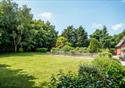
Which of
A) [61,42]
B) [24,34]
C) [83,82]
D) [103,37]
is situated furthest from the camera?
[103,37]

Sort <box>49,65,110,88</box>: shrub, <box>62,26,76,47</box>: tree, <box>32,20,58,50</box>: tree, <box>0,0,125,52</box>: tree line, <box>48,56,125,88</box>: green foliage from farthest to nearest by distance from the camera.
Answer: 1. <box>62,26,76,47</box>: tree
2. <box>32,20,58,50</box>: tree
3. <box>0,0,125,52</box>: tree line
4. <box>48,56,125,88</box>: green foliage
5. <box>49,65,110,88</box>: shrub

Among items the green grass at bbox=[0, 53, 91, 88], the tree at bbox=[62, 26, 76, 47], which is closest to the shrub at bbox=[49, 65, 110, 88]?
the green grass at bbox=[0, 53, 91, 88]

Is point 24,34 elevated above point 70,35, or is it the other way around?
point 24,34

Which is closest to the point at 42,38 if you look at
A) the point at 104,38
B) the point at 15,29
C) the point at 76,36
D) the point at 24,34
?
the point at 24,34

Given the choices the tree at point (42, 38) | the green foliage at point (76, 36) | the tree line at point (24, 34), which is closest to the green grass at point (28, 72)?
the tree line at point (24, 34)

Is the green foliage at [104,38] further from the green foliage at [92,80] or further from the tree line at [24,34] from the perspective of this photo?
the green foliage at [92,80]

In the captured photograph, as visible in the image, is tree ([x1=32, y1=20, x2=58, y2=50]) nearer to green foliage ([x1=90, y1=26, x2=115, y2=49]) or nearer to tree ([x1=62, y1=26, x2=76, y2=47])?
tree ([x1=62, y1=26, x2=76, y2=47])

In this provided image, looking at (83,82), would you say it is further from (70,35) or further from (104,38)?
(70,35)

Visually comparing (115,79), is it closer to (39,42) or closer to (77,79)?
(77,79)

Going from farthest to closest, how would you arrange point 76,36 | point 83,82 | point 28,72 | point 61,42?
1. point 76,36
2. point 61,42
3. point 28,72
4. point 83,82

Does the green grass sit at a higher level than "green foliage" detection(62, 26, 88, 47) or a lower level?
lower

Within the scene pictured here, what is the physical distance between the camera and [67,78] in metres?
8.49

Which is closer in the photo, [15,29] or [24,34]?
[15,29]

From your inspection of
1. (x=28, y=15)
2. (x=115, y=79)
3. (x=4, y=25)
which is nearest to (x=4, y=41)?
(x=4, y=25)
